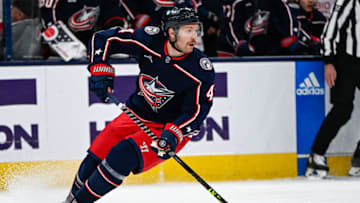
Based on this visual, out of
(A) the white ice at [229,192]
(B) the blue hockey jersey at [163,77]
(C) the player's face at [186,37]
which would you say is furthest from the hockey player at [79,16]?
(C) the player's face at [186,37]

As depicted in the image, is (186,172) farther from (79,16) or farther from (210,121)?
(79,16)

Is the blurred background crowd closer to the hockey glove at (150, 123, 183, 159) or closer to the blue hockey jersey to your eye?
the blue hockey jersey

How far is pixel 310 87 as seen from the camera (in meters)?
4.54

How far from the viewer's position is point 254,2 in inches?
181

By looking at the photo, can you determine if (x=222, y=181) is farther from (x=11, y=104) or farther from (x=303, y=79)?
(x=11, y=104)

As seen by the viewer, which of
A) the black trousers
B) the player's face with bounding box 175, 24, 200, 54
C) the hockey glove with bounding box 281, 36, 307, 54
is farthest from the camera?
the hockey glove with bounding box 281, 36, 307, 54

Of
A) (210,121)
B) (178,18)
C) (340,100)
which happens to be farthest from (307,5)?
(178,18)

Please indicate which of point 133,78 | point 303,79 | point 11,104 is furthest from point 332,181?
point 11,104

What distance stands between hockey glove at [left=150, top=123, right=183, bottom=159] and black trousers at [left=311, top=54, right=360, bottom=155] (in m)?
1.75

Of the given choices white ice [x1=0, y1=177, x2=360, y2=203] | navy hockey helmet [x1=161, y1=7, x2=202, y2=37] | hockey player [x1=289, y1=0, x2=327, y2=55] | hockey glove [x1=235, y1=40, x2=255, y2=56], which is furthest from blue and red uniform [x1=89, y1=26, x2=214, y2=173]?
hockey player [x1=289, y1=0, x2=327, y2=55]

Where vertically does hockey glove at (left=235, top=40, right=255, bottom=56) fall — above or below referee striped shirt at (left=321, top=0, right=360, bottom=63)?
below

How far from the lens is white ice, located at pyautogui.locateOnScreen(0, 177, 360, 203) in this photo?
3838mm

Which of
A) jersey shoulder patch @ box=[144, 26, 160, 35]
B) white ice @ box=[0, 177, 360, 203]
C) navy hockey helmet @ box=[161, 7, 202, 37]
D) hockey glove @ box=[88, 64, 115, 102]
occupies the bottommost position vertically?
white ice @ box=[0, 177, 360, 203]

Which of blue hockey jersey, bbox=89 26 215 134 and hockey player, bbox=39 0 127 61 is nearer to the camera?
blue hockey jersey, bbox=89 26 215 134
